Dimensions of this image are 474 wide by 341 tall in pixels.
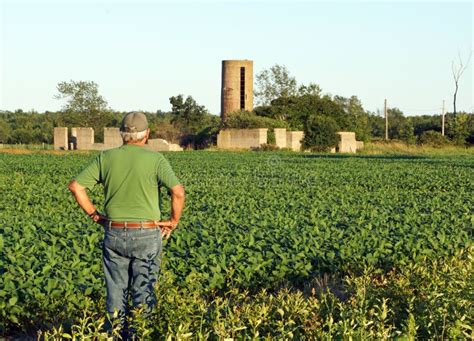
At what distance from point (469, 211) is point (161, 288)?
9.75 metres

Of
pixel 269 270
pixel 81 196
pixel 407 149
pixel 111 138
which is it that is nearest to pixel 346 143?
pixel 407 149

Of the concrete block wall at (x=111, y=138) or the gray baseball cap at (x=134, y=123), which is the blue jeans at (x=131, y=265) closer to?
the gray baseball cap at (x=134, y=123)

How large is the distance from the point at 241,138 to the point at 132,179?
53818 millimetres

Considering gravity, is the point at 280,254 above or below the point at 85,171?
below

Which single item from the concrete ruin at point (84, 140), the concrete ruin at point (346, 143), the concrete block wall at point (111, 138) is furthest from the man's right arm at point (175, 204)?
the concrete ruin at point (346, 143)

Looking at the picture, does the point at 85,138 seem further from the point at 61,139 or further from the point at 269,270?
the point at 269,270

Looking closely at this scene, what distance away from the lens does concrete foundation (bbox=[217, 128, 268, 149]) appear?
193 ft

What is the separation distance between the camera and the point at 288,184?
22438 mm

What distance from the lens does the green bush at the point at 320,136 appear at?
61844 millimetres

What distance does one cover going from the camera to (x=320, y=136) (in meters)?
61.9

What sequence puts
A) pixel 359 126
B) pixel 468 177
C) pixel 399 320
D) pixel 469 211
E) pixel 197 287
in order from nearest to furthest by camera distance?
pixel 399 320 < pixel 197 287 < pixel 469 211 < pixel 468 177 < pixel 359 126

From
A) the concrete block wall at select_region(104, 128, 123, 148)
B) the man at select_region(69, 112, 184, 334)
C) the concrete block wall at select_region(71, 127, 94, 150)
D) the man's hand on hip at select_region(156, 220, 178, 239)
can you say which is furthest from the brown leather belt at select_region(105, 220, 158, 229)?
the concrete block wall at select_region(71, 127, 94, 150)

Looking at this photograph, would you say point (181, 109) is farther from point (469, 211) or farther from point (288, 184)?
point (469, 211)

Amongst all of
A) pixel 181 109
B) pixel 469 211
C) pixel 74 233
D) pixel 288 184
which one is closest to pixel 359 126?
pixel 181 109
